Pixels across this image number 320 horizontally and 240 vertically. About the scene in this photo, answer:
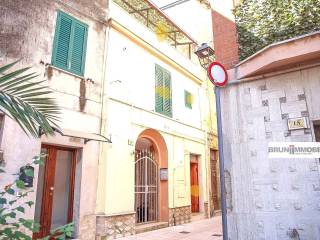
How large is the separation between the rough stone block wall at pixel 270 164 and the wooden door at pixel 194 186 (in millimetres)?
7435

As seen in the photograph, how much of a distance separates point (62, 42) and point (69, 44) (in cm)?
19

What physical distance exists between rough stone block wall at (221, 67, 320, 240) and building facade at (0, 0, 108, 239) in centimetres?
376

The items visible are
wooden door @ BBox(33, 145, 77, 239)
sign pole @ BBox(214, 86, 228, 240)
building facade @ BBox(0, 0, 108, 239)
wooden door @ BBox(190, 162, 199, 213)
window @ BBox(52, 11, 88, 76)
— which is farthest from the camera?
wooden door @ BBox(190, 162, 199, 213)

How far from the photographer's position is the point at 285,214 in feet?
14.5

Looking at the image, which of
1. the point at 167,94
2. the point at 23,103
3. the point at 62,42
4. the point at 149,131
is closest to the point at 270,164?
the point at 23,103

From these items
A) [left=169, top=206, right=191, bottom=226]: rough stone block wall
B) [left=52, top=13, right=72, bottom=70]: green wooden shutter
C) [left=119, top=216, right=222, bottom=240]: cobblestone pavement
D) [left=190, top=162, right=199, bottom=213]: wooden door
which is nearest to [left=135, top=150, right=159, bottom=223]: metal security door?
[left=169, top=206, right=191, bottom=226]: rough stone block wall

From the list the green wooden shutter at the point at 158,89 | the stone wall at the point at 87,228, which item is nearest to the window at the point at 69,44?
A: the green wooden shutter at the point at 158,89

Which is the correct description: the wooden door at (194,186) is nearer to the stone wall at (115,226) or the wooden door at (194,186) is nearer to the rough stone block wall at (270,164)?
the stone wall at (115,226)

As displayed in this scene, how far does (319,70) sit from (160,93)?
6747 millimetres

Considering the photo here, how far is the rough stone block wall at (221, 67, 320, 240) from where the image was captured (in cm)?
434

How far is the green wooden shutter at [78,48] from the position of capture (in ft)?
25.7

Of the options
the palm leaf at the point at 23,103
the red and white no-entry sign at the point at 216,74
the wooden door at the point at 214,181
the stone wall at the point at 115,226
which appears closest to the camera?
the palm leaf at the point at 23,103

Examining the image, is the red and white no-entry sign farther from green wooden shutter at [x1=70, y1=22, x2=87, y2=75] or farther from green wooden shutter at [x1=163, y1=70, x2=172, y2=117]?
green wooden shutter at [x1=163, y1=70, x2=172, y2=117]

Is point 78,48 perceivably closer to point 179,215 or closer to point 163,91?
point 163,91
